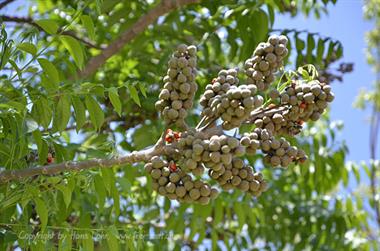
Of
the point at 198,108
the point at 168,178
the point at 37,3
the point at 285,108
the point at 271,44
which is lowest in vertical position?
the point at 198,108

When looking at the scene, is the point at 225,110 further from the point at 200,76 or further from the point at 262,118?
the point at 200,76

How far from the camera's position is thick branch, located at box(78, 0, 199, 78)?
176 inches

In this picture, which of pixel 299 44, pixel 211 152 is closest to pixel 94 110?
pixel 211 152

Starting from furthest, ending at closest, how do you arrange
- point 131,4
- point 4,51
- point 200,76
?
point 131,4, point 200,76, point 4,51

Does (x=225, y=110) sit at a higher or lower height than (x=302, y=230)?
higher

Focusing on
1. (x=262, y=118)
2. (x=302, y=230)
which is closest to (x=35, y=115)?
(x=262, y=118)

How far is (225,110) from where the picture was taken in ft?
7.84

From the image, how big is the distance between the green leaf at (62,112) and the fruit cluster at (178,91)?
20.4 inches

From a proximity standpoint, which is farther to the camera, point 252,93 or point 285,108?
point 285,108

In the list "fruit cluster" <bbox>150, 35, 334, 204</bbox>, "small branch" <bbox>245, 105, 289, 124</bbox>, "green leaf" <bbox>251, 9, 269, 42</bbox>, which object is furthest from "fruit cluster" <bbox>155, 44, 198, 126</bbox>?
"green leaf" <bbox>251, 9, 269, 42</bbox>

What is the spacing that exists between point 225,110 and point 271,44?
386mm

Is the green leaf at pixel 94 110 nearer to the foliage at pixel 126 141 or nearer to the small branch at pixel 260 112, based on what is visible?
the foliage at pixel 126 141

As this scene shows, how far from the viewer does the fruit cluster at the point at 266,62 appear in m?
2.60

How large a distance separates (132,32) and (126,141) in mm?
697
